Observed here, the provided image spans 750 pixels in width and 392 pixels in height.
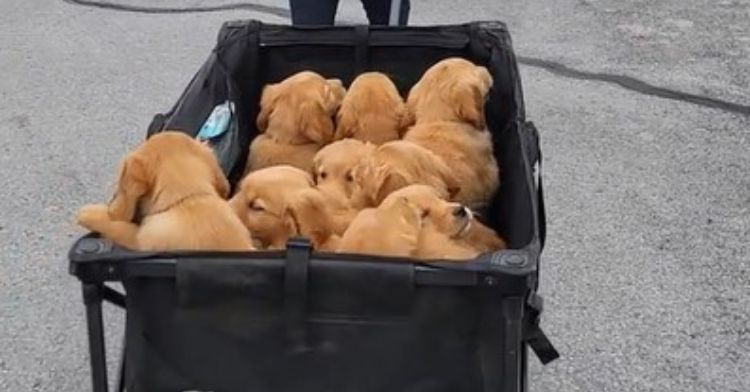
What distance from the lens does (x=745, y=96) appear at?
4.11 meters

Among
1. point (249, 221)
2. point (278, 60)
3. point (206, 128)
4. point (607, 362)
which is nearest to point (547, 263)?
point (607, 362)

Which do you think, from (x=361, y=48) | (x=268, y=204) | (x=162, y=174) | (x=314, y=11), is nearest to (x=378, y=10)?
(x=314, y=11)

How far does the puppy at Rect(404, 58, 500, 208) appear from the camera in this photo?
207cm

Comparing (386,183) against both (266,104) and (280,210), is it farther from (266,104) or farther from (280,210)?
(266,104)

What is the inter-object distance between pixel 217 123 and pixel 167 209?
1.91 feet

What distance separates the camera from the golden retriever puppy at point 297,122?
217cm

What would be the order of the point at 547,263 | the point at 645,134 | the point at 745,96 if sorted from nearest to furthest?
the point at 547,263 → the point at 645,134 → the point at 745,96

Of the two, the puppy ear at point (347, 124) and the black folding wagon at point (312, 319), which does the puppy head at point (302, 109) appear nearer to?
the puppy ear at point (347, 124)

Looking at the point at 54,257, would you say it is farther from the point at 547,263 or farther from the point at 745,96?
the point at 745,96

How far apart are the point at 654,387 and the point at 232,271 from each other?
1.26 meters

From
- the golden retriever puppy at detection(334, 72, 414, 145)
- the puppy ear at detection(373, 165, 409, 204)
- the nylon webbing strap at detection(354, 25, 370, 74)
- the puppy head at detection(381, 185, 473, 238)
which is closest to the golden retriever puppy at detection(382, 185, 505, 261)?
the puppy head at detection(381, 185, 473, 238)

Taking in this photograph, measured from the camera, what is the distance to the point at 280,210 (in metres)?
1.74

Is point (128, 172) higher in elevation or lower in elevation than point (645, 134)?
higher

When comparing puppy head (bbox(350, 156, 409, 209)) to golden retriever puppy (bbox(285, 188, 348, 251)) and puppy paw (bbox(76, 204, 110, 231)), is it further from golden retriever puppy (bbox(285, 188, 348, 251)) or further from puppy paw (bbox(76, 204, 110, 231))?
puppy paw (bbox(76, 204, 110, 231))
